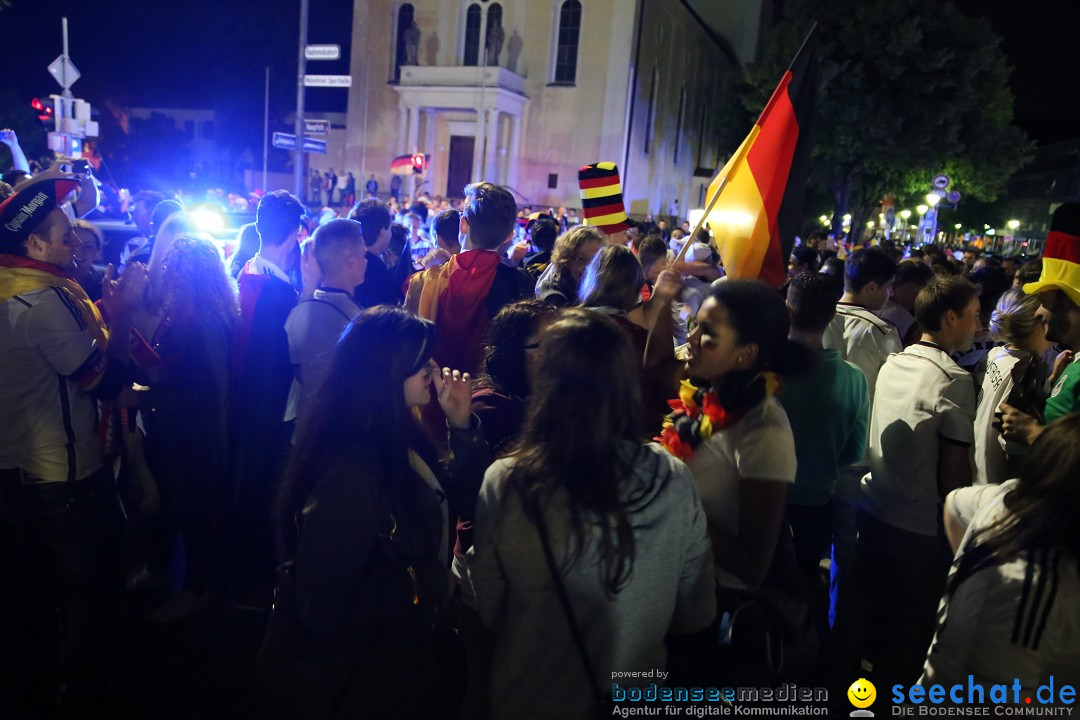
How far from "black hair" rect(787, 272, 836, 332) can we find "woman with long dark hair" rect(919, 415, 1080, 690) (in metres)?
1.68

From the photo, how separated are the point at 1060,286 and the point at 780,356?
8.68ft

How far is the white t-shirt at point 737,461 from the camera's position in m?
2.36

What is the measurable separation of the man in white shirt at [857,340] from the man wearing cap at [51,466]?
3.68 metres

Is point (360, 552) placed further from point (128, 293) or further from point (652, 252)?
point (652, 252)

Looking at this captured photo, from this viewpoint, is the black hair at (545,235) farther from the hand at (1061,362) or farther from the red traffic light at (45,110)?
the red traffic light at (45,110)

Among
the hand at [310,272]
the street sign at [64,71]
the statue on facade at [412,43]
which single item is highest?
the statue on facade at [412,43]

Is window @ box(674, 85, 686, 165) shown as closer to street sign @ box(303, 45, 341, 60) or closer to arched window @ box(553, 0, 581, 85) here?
arched window @ box(553, 0, 581, 85)

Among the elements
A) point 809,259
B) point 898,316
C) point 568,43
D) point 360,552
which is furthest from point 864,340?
point 568,43

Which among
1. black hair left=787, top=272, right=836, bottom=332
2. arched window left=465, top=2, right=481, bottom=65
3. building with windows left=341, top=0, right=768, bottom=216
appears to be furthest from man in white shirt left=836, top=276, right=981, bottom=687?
arched window left=465, top=2, right=481, bottom=65

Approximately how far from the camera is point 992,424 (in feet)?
11.6

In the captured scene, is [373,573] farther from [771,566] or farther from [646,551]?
[771,566]

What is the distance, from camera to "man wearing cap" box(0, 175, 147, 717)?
10.3 ft

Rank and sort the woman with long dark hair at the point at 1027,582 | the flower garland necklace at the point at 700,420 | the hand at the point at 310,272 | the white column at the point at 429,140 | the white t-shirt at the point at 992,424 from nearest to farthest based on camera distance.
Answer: the woman with long dark hair at the point at 1027,582 < the flower garland necklace at the point at 700,420 < the white t-shirt at the point at 992,424 < the hand at the point at 310,272 < the white column at the point at 429,140

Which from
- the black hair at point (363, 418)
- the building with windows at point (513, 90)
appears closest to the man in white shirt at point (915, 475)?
the black hair at point (363, 418)
